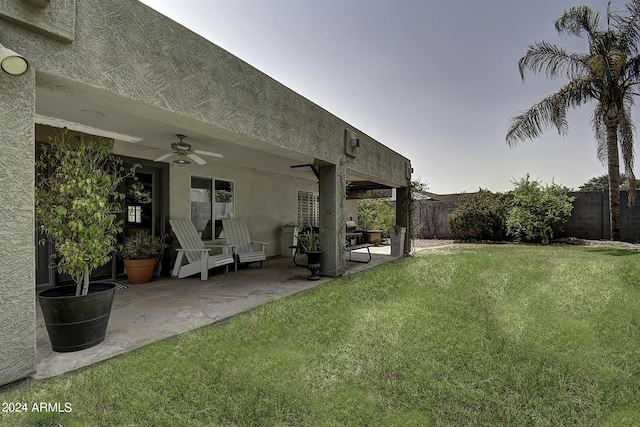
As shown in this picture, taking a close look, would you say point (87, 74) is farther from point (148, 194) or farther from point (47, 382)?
point (148, 194)

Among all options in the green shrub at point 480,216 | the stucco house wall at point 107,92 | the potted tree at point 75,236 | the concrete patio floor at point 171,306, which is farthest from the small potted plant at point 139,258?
the green shrub at point 480,216

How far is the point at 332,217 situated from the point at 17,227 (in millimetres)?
5191

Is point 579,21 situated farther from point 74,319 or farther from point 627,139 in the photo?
point 74,319

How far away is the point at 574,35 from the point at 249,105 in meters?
14.2

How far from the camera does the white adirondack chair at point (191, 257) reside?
6.67m

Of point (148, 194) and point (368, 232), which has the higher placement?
point (148, 194)

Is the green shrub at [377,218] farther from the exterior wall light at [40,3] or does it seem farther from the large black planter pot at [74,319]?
the exterior wall light at [40,3]

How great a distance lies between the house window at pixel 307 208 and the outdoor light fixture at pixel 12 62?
9621mm

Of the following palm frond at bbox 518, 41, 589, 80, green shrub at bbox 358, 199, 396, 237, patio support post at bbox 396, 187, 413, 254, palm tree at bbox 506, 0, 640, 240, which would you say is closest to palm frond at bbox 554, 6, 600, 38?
palm tree at bbox 506, 0, 640, 240

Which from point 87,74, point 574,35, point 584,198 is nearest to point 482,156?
point 584,198

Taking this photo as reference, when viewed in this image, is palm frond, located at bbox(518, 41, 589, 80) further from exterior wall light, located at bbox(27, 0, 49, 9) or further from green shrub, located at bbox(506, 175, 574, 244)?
exterior wall light, located at bbox(27, 0, 49, 9)

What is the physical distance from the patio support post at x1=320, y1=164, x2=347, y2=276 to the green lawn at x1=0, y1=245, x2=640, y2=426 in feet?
6.37

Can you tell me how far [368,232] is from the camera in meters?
14.8

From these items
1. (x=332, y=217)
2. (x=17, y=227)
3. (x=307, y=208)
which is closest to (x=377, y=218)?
(x=307, y=208)
